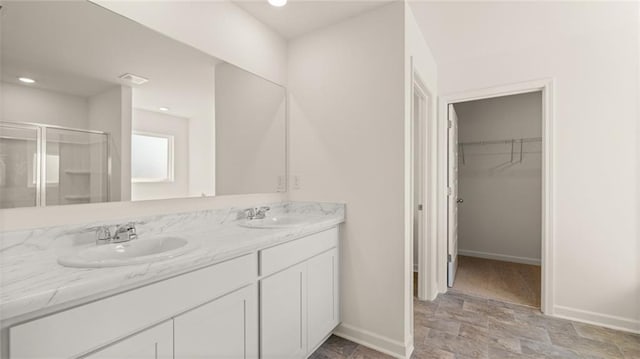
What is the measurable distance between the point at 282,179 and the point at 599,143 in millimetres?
2570

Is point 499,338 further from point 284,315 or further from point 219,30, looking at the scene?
point 219,30

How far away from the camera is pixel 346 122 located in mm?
2010

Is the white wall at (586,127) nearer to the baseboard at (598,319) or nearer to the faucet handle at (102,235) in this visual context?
the baseboard at (598,319)

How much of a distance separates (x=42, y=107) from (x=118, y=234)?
23.7 inches

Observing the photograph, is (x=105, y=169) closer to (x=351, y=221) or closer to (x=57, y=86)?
(x=57, y=86)

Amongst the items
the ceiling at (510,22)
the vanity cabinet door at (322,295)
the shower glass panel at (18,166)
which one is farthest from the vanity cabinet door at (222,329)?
the ceiling at (510,22)

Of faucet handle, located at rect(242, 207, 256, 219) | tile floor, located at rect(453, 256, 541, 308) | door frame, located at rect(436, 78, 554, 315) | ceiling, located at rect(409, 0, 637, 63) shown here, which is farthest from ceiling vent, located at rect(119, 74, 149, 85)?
tile floor, located at rect(453, 256, 541, 308)

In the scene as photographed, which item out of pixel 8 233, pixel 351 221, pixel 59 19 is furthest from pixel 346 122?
pixel 8 233

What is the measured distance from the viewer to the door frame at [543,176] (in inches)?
93.0

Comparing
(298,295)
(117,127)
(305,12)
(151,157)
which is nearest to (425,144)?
(305,12)

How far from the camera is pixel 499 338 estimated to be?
200cm

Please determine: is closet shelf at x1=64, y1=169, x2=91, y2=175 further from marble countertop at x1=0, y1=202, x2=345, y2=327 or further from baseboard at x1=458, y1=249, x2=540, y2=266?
baseboard at x1=458, y1=249, x2=540, y2=266

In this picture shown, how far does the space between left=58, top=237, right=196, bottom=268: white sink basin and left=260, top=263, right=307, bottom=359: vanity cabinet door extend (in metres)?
0.47

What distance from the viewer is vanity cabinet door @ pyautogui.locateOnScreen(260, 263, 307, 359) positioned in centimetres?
139
